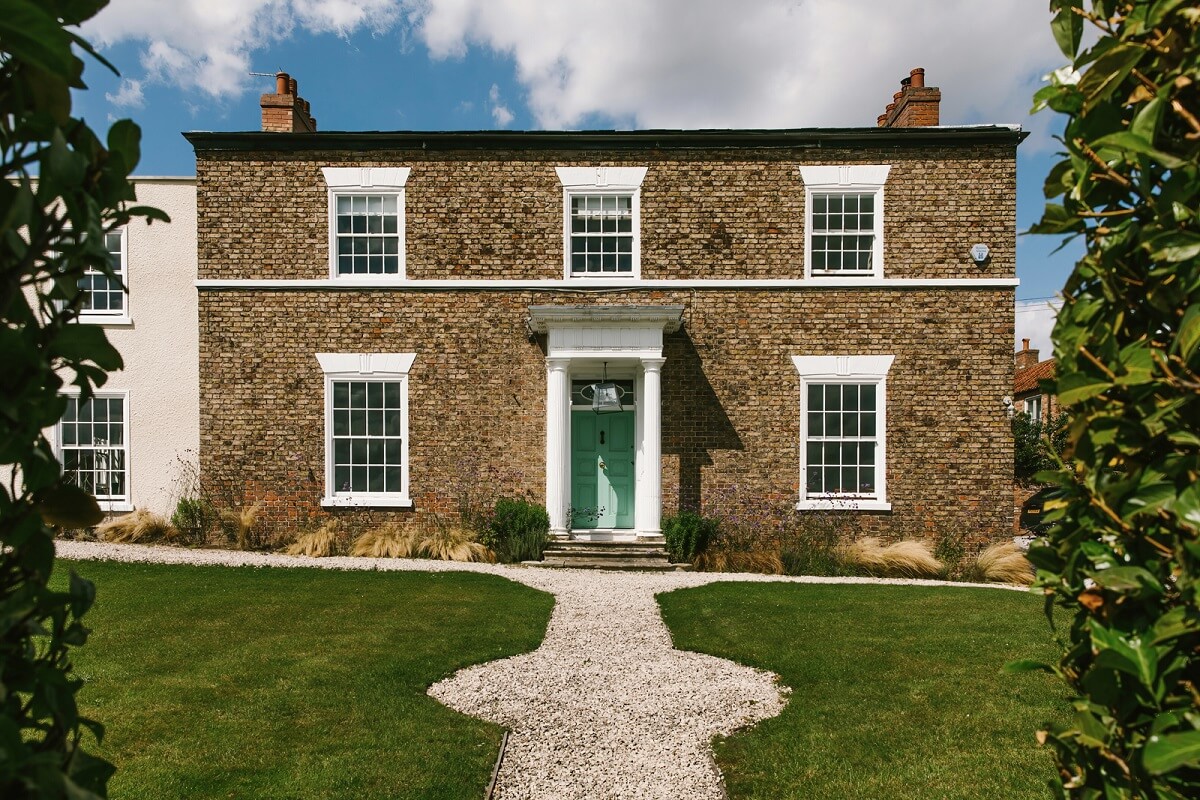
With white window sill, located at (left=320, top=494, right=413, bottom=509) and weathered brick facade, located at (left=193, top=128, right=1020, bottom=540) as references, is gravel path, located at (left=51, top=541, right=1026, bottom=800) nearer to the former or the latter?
weathered brick facade, located at (left=193, top=128, right=1020, bottom=540)

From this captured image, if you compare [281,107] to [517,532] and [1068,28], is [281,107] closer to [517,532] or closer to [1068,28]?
[517,532]

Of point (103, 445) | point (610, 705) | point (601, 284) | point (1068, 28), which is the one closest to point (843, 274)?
point (601, 284)

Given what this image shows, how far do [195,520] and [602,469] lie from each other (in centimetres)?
729

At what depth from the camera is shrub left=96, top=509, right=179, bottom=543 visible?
43.3 feet

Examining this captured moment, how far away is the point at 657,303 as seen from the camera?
1282 cm

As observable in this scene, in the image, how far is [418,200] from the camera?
13.2 meters

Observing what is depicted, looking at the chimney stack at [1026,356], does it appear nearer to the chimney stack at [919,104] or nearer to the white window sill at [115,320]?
the chimney stack at [919,104]

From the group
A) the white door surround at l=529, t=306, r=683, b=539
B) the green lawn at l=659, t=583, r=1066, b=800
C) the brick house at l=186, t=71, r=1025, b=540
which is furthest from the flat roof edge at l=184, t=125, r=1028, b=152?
the green lawn at l=659, t=583, r=1066, b=800

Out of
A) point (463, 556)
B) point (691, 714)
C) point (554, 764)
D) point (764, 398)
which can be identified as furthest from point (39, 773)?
point (764, 398)

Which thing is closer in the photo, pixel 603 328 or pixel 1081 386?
pixel 1081 386

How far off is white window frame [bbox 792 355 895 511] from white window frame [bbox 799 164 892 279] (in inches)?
58.0

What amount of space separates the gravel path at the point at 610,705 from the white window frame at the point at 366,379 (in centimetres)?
534

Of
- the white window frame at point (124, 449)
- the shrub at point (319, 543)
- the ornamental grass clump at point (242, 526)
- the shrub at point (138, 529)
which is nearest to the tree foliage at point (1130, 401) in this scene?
the shrub at point (319, 543)

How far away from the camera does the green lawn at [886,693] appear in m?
4.15
